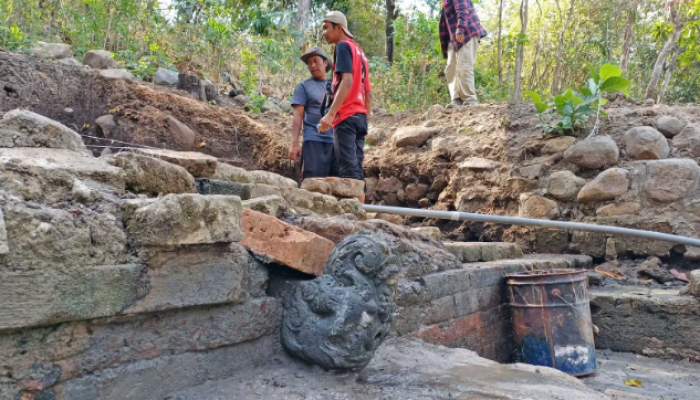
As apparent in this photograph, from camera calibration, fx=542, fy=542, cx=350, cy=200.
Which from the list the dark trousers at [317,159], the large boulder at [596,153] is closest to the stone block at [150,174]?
the dark trousers at [317,159]

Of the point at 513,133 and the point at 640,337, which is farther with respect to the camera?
the point at 513,133

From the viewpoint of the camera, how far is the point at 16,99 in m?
4.77

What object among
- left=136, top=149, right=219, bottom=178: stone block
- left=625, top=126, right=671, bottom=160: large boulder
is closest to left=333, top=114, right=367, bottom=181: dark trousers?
left=136, top=149, right=219, bottom=178: stone block

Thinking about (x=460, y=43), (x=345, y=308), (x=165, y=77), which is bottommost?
(x=345, y=308)

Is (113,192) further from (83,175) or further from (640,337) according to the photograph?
(640,337)

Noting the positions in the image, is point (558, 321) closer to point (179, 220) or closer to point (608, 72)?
point (179, 220)

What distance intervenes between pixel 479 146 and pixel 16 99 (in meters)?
4.59

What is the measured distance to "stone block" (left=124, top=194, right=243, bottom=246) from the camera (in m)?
1.73

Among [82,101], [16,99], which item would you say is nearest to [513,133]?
[82,101]

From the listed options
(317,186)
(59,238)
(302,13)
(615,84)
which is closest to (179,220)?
(59,238)

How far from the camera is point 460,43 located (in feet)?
22.3

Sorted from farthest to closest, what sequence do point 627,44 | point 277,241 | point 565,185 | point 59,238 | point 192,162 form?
point 627,44 → point 565,185 → point 192,162 → point 277,241 → point 59,238

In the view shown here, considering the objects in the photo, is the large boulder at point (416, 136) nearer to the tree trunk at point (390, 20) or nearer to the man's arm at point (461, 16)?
the man's arm at point (461, 16)

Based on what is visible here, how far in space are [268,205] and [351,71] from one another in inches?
64.4
